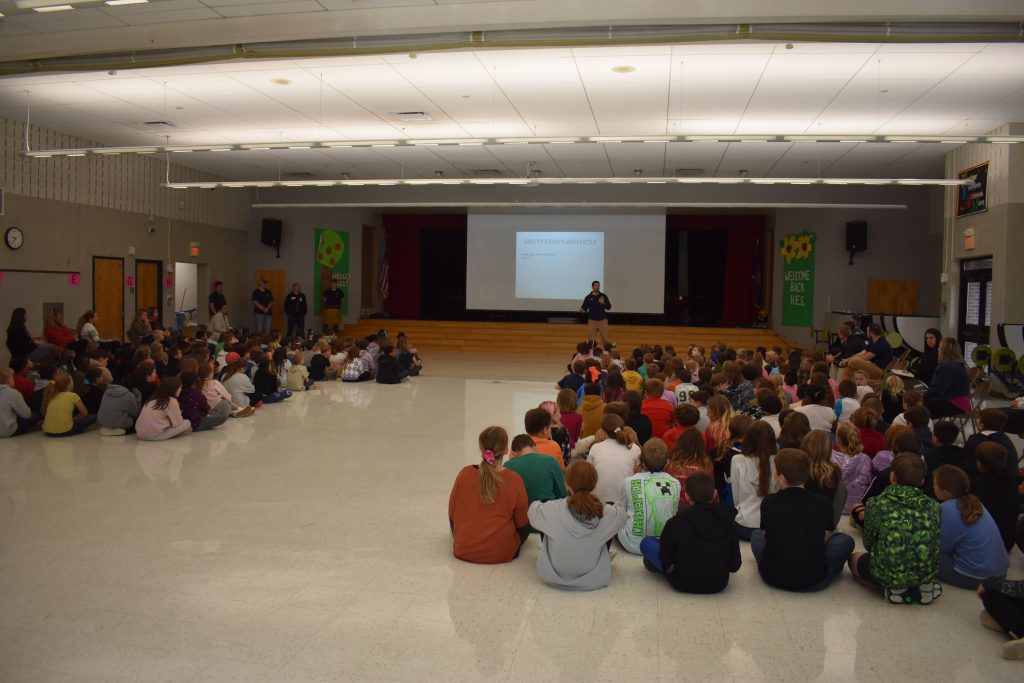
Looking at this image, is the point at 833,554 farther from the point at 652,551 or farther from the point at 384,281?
the point at 384,281

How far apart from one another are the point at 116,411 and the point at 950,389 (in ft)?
29.1

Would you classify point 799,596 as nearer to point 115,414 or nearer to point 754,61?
point 754,61

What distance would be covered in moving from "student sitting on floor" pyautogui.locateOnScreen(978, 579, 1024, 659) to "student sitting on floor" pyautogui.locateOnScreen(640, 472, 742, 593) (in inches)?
47.6

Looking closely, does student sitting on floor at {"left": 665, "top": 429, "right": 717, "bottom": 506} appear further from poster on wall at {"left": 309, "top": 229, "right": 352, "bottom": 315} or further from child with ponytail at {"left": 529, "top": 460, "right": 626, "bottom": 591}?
poster on wall at {"left": 309, "top": 229, "right": 352, "bottom": 315}

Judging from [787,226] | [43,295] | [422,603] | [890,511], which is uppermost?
[787,226]

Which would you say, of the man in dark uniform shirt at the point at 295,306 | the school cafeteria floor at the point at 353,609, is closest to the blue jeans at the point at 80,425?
the school cafeteria floor at the point at 353,609

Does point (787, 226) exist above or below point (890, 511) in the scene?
above

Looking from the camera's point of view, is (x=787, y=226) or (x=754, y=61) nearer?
(x=754, y=61)

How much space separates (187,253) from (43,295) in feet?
15.0

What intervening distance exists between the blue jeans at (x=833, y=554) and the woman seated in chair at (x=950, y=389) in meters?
4.43

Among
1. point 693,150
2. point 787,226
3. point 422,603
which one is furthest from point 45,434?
point 787,226

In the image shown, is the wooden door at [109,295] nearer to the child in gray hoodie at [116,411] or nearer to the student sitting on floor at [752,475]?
the child in gray hoodie at [116,411]

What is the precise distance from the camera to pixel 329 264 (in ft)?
73.2

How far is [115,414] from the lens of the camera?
28.8ft
